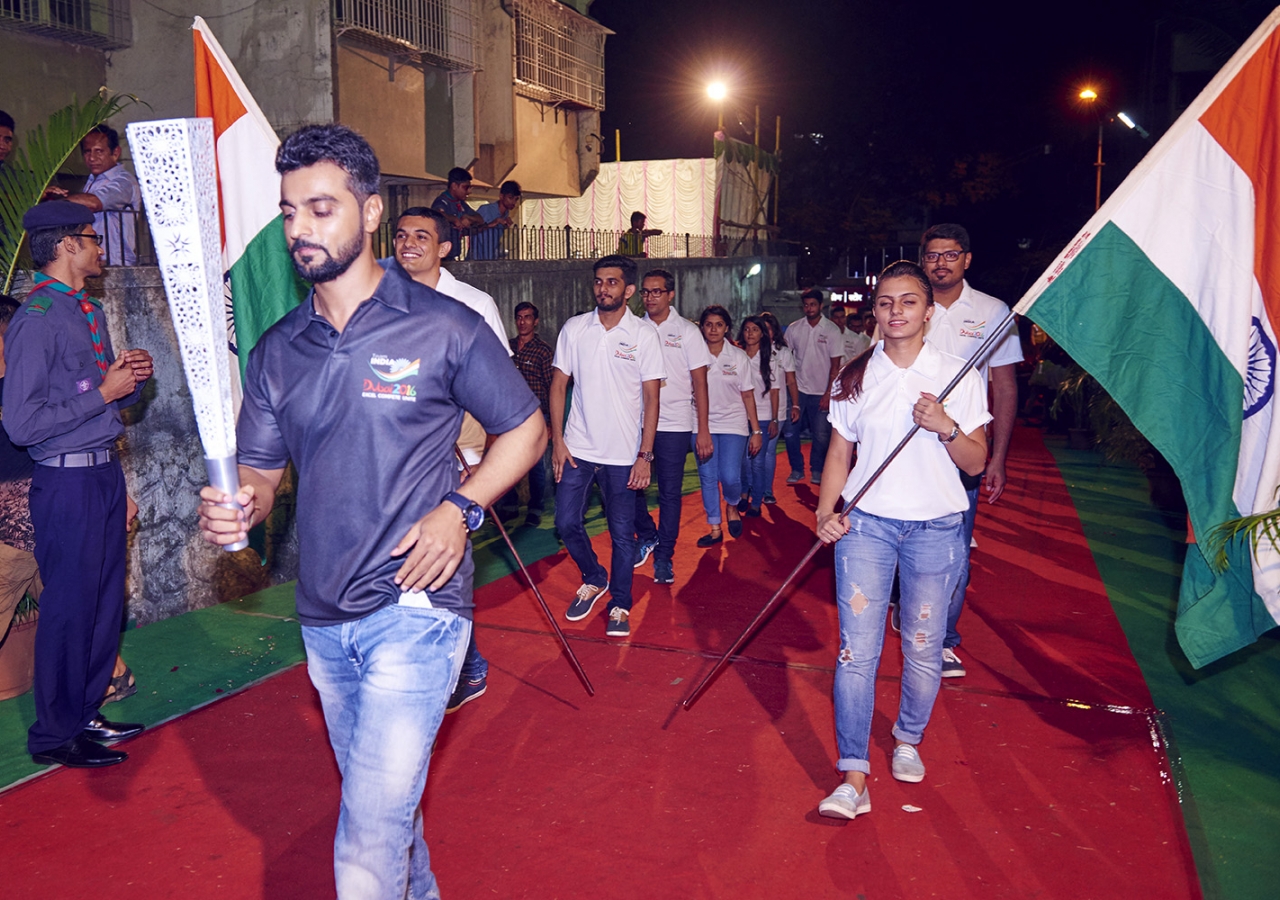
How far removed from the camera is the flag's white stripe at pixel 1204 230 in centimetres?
→ 428

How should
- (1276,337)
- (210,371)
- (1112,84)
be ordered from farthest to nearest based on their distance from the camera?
(1112,84), (1276,337), (210,371)

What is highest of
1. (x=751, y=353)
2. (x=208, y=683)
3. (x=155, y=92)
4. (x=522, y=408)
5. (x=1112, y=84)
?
(x=1112, y=84)

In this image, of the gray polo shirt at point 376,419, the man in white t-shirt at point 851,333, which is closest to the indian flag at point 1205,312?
the gray polo shirt at point 376,419

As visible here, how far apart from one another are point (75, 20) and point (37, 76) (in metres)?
1.26

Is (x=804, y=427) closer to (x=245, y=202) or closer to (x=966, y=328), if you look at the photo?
(x=966, y=328)

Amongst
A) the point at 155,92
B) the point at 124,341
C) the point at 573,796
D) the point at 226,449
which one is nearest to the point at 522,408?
the point at 226,449

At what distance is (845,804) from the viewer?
170 inches

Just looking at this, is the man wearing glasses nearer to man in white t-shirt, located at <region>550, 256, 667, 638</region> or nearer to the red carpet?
the red carpet

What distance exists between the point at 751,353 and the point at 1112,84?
33.8m

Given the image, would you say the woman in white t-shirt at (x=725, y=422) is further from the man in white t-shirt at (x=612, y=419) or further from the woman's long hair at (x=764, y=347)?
the man in white t-shirt at (x=612, y=419)

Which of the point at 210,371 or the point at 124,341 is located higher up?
the point at 210,371

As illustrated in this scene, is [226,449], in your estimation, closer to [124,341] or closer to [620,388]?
[620,388]

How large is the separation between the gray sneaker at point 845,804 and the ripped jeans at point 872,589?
99mm

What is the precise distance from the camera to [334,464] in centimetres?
→ 272
